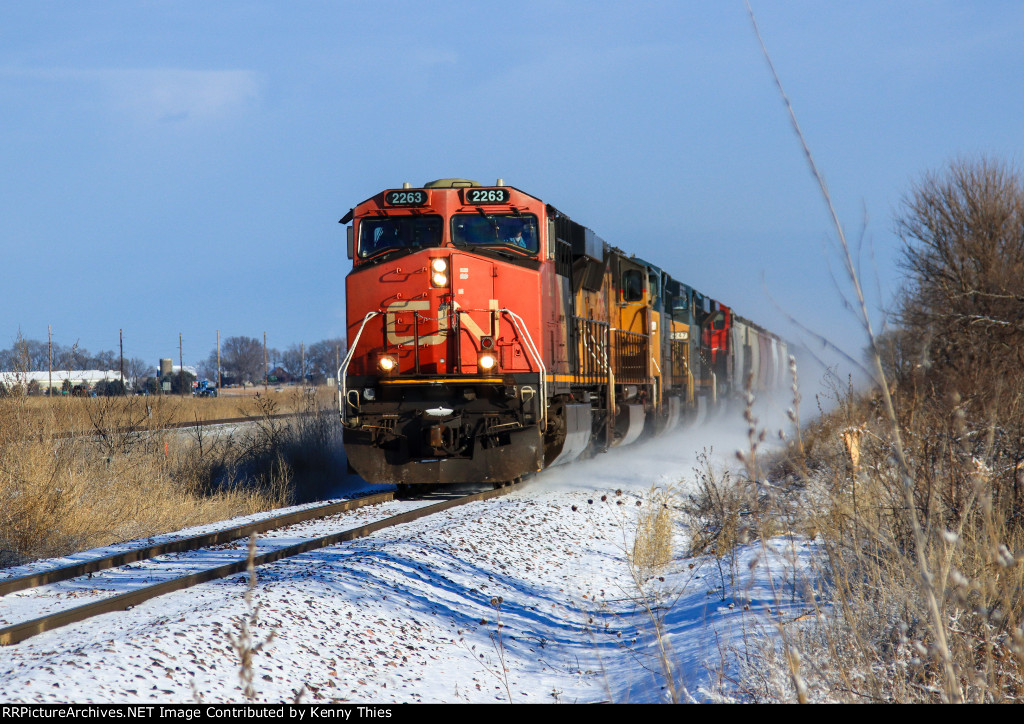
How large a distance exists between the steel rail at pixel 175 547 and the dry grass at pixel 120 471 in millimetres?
1617

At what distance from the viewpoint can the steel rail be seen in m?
6.88

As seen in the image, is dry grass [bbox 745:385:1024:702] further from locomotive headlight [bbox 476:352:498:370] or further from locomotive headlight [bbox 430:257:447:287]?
locomotive headlight [bbox 430:257:447:287]

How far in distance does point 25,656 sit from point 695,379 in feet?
67.5

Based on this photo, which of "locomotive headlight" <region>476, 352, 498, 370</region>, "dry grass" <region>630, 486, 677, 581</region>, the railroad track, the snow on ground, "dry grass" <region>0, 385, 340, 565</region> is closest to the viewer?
the snow on ground

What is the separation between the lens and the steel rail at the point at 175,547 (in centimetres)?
688

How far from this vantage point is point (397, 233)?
475 inches

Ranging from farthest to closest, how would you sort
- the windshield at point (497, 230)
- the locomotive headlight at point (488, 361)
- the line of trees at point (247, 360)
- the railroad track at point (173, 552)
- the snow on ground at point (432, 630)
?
the line of trees at point (247, 360)
the windshield at point (497, 230)
the locomotive headlight at point (488, 361)
the railroad track at point (173, 552)
the snow on ground at point (432, 630)

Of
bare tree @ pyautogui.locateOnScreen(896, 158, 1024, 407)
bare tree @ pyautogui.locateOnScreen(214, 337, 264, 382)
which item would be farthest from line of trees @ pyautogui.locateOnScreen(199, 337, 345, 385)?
bare tree @ pyautogui.locateOnScreen(896, 158, 1024, 407)

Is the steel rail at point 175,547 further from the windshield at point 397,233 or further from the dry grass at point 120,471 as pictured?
the windshield at point 397,233

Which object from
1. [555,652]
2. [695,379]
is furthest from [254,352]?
[555,652]

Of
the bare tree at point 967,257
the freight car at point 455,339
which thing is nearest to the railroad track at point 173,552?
the freight car at point 455,339

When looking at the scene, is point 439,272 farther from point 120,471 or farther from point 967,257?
point 967,257

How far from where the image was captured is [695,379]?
23.8 m
